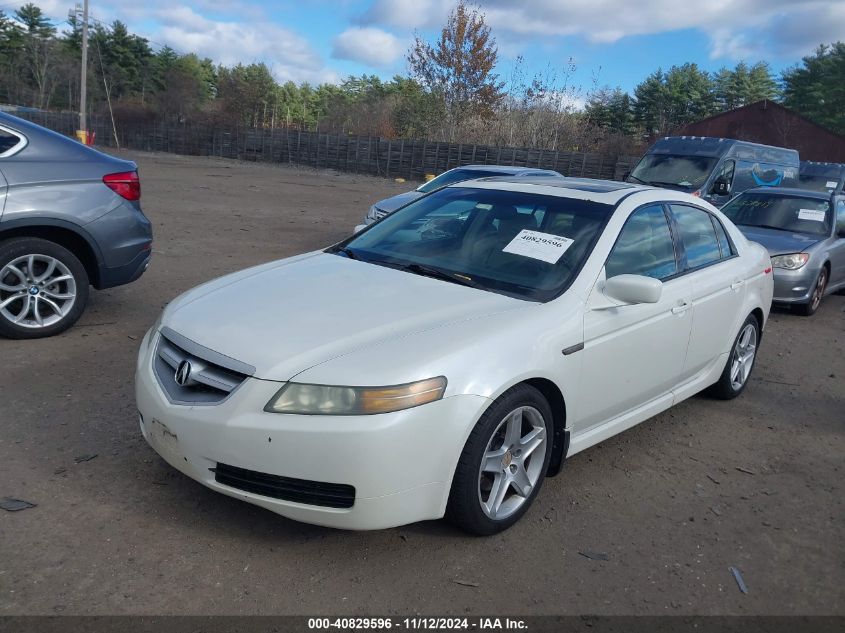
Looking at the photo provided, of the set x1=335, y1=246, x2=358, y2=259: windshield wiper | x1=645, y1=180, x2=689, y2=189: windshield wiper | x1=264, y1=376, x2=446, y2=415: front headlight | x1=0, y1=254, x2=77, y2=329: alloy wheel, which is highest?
x1=645, y1=180, x2=689, y2=189: windshield wiper

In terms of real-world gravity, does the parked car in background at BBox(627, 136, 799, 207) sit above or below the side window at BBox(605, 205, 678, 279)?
above

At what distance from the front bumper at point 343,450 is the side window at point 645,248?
1.44 metres

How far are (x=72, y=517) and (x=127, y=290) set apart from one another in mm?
4731

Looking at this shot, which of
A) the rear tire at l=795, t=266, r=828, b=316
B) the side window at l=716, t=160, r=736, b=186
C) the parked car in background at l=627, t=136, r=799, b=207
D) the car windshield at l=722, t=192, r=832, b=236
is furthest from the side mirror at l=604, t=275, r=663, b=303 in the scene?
the side window at l=716, t=160, r=736, b=186

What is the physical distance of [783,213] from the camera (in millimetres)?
9969

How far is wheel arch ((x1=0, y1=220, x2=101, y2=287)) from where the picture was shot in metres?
5.57

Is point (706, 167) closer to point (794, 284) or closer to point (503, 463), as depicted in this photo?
point (794, 284)

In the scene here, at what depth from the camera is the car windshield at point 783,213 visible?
9.68 metres

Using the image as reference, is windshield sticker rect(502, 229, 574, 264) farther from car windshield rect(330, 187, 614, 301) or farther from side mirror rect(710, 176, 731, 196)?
side mirror rect(710, 176, 731, 196)

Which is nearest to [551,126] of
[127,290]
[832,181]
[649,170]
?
[832,181]

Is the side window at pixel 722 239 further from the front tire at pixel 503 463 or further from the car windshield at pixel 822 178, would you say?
the car windshield at pixel 822 178

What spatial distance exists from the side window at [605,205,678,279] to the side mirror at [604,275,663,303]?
198 mm

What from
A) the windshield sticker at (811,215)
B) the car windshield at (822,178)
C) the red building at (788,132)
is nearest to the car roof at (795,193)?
the windshield sticker at (811,215)

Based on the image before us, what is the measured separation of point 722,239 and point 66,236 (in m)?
4.89
